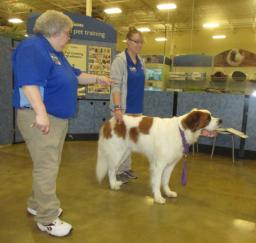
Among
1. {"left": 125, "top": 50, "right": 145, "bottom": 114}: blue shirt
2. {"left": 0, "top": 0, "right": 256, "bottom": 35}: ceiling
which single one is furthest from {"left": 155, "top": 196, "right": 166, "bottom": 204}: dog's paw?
{"left": 0, "top": 0, "right": 256, "bottom": 35}: ceiling

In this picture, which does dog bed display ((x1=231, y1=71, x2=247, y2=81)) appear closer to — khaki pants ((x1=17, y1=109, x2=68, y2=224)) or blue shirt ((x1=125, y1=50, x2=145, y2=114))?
blue shirt ((x1=125, y1=50, x2=145, y2=114))

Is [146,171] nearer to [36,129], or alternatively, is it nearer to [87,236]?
[87,236]

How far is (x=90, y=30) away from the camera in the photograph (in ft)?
18.7

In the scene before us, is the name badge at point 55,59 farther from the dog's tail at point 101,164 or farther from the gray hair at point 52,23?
the dog's tail at point 101,164

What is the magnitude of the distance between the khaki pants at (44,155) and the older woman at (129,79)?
3.29 ft

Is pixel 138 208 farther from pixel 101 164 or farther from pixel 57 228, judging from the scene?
pixel 57 228

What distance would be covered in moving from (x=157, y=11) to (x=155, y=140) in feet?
32.7

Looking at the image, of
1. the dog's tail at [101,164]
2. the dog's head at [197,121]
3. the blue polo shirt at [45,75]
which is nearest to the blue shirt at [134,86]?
the dog's tail at [101,164]

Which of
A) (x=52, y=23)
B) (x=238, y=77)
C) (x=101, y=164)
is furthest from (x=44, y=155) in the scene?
(x=238, y=77)

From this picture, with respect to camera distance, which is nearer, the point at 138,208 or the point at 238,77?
the point at 138,208

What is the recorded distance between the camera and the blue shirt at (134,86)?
10.5ft

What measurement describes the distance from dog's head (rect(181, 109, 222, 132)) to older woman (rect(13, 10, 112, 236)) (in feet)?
3.94

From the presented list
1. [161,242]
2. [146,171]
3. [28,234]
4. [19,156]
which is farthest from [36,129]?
[19,156]

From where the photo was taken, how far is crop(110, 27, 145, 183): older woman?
10.2ft
